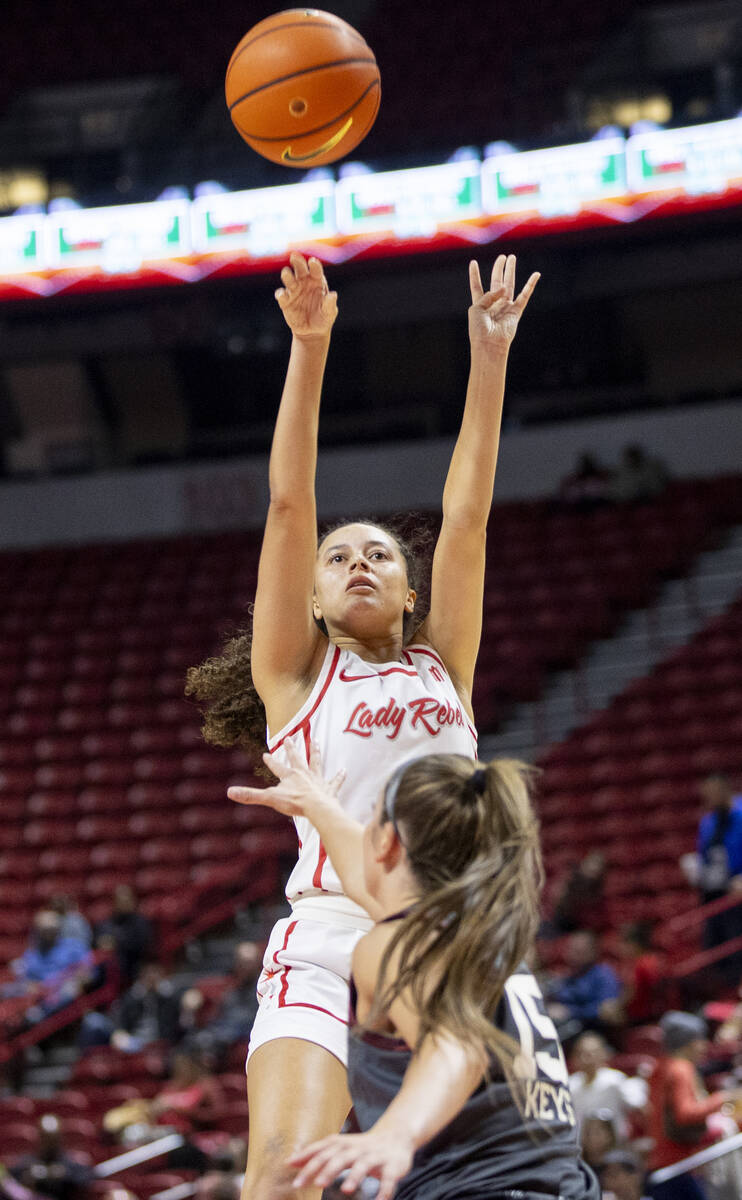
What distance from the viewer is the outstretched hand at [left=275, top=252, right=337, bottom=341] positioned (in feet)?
10.1

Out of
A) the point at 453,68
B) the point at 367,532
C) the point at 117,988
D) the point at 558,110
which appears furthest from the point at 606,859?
the point at 453,68

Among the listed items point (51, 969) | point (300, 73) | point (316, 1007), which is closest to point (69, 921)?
point (51, 969)

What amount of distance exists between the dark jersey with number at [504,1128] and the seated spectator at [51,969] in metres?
8.16

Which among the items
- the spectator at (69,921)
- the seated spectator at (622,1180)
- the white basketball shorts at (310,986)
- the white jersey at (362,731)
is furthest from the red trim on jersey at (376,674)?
the spectator at (69,921)

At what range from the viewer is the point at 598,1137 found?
19.4ft

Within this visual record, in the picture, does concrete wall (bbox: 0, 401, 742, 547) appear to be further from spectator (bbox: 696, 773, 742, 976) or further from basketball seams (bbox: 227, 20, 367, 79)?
basketball seams (bbox: 227, 20, 367, 79)

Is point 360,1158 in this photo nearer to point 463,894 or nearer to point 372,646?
point 463,894

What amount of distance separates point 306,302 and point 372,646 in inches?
29.4

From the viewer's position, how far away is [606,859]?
984cm

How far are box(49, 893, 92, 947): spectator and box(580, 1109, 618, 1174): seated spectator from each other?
198 inches

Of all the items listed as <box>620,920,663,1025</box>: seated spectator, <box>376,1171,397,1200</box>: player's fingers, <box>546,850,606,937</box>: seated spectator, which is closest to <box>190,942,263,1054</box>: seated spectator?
<box>546,850,606,937</box>: seated spectator

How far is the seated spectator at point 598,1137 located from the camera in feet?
19.2

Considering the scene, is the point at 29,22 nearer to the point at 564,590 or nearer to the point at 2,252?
the point at 2,252

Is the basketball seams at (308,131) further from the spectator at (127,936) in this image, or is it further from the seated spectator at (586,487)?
the seated spectator at (586,487)
